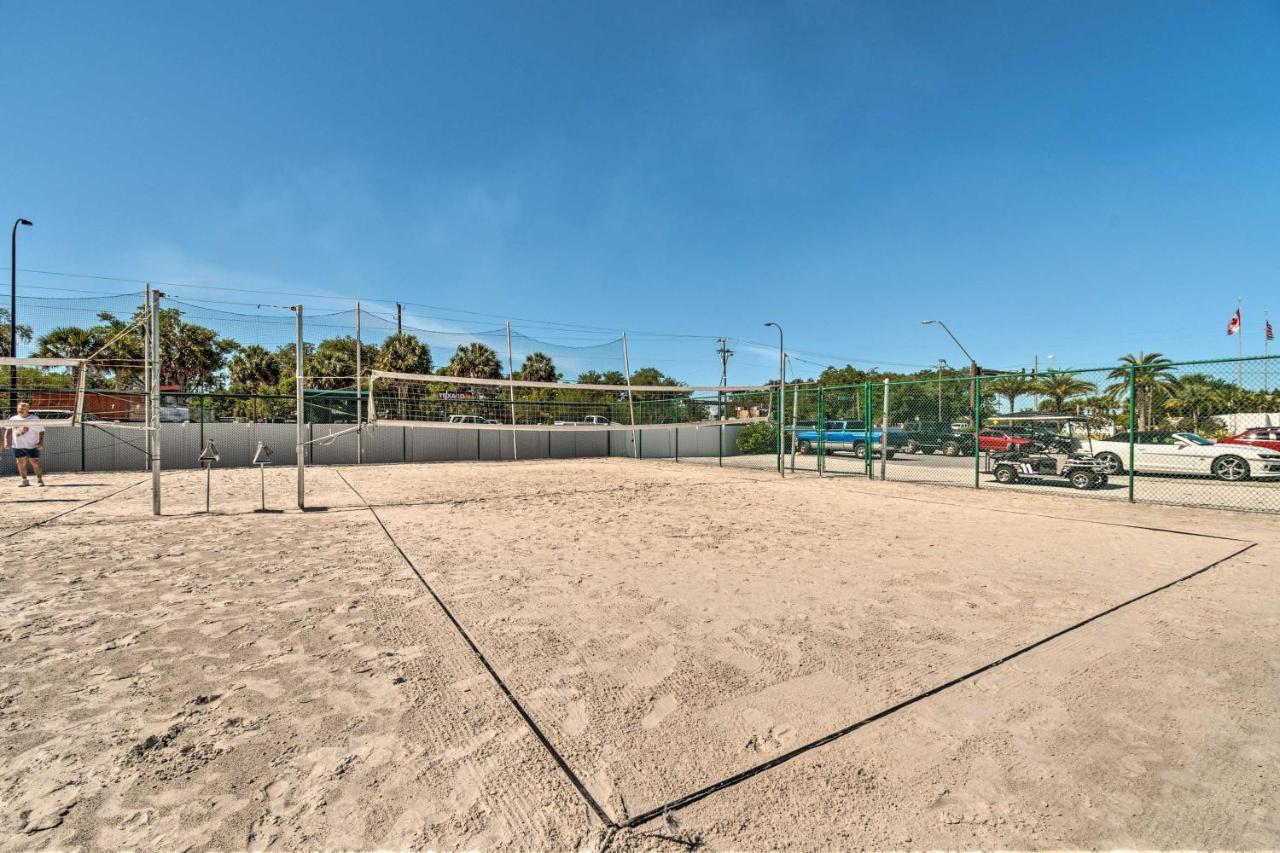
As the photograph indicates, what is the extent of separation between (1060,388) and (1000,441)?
1635mm

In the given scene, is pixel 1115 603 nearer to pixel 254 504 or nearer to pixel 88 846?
pixel 88 846

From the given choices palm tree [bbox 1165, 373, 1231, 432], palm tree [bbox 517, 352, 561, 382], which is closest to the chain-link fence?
palm tree [bbox 1165, 373, 1231, 432]

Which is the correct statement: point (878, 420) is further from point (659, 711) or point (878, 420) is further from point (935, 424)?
point (659, 711)

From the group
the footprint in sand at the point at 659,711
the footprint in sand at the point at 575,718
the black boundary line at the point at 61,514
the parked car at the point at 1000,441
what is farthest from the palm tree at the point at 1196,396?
the black boundary line at the point at 61,514

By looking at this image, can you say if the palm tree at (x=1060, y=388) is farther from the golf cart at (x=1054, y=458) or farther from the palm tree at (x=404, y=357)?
the palm tree at (x=404, y=357)

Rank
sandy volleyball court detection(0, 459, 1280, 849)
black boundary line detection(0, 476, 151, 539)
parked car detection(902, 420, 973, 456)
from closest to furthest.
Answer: sandy volleyball court detection(0, 459, 1280, 849), black boundary line detection(0, 476, 151, 539), parked car detection(902, 420, 973, 456)

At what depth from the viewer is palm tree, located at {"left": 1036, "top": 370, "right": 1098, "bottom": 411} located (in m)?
9.47

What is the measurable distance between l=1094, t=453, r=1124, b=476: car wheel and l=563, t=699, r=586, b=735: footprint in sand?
1201 cm

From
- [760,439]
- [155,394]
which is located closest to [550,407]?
[760,439]

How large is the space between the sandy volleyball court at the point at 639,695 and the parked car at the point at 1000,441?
575cm

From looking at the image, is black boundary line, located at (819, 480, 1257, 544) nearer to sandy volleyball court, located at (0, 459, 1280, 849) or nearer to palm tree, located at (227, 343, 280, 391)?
sandy volleyball court, located at (0, 459, 1280, 849)

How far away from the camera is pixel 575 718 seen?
7.80ft

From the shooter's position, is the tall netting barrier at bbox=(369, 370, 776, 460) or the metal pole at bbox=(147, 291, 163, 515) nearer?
the metal pole at bbox=(147, 291, 163, 515)

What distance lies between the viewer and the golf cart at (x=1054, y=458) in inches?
408
